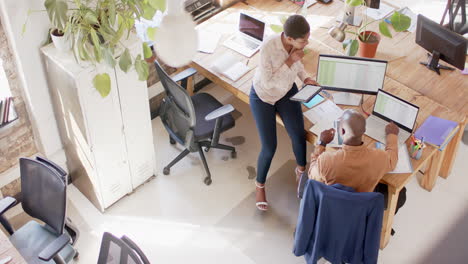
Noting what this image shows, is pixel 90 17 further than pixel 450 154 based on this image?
No

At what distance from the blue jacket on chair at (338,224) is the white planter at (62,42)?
69.3 inches

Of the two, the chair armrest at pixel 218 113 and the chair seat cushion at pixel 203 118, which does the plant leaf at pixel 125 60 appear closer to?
the chair armrest at pixel 218 113

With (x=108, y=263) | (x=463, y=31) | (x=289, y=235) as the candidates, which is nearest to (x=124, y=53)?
(x=108, y=263)

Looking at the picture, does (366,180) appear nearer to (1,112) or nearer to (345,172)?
(345,172)

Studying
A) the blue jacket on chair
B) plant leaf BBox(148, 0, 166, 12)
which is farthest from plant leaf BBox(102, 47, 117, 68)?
the blue jacket on chair

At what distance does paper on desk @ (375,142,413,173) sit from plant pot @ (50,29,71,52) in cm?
219

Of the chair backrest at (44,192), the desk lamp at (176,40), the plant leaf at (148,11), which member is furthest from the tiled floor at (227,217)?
the plant leaf at (148,11)

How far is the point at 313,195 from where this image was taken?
139 inches

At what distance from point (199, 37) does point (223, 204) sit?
1.44m

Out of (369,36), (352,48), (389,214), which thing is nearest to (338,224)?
(389,214)

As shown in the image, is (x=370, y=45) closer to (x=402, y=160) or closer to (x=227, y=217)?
(x=402, y=160)

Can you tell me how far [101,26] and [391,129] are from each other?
2.05m

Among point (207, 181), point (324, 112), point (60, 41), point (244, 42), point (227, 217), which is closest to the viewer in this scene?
point (60, 41)

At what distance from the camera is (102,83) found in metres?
3.62
